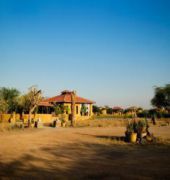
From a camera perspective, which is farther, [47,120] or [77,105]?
[77,105]

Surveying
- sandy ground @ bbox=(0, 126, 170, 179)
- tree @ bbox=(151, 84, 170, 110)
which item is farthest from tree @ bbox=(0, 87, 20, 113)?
tree @ bbox=(151, 84, 170, 110)

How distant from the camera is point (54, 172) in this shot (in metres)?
7.40

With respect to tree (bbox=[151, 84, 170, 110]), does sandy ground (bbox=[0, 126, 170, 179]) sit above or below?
below

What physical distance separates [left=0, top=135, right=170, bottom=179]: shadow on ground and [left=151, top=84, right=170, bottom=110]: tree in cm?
5087

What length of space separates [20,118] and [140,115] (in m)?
30.0

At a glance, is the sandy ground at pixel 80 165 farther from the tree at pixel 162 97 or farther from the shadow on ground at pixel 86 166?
the tree at pixel 162 97

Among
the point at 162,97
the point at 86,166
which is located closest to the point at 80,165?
the point at 86,166

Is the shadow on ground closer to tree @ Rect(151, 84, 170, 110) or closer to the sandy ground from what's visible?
the sandy ground

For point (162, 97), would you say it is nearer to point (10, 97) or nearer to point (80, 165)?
point (10, 97)

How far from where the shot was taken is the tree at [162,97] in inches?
2312

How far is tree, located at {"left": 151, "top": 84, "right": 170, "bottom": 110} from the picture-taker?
58.7m

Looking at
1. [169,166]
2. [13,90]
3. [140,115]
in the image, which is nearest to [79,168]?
[169,166]

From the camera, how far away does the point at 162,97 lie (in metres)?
59.5

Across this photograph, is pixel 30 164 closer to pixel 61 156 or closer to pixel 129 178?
pixel 61 156
